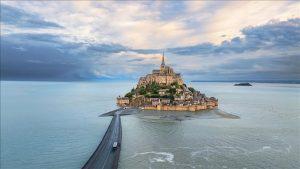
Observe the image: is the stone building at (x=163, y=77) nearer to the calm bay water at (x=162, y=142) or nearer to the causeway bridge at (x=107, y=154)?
the calm bay water at (x=162, y=142)

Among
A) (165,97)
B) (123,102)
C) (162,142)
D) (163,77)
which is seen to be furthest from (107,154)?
(163,77)

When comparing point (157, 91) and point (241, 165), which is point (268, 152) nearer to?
point (241, 165)

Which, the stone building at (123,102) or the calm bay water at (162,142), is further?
the stone building at (123,102)

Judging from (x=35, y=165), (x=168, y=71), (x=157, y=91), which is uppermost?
(x=168, y=71)

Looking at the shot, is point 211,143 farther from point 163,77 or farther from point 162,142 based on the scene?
point 163,77

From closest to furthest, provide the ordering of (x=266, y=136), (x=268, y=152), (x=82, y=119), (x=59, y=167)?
(x=59, y=167) < (x=268, y=152) < (x=266, y=136) < (x=82, y=119)

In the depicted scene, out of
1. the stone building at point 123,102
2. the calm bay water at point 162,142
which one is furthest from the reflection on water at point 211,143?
the stone building at point 123,102

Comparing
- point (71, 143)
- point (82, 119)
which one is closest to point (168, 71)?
point (82, 119)
